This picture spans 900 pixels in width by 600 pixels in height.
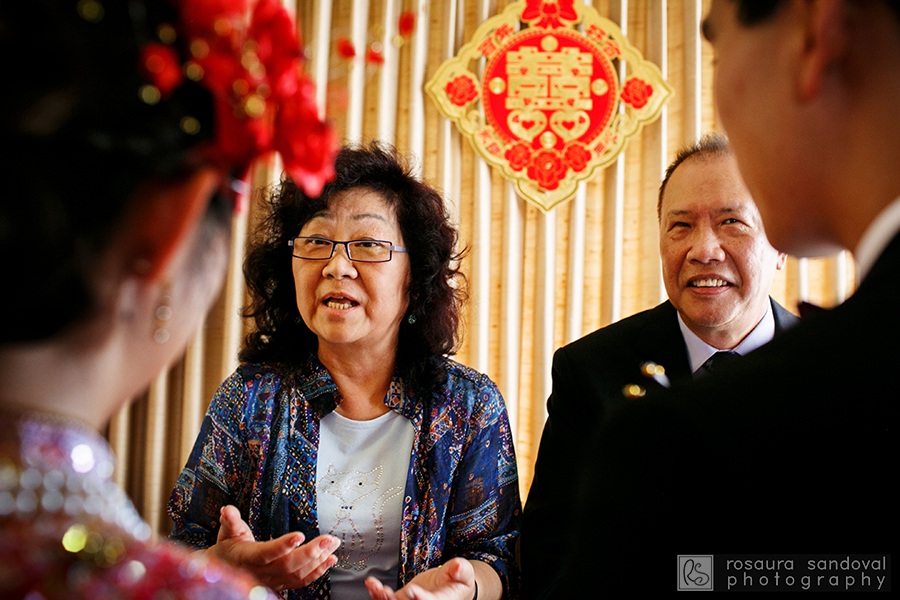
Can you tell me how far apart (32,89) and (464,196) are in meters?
2.16

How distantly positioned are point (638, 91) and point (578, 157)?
0.32 m

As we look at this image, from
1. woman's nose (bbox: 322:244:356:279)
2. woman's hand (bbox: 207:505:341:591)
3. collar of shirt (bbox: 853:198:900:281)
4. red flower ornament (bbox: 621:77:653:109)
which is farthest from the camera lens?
red flower ornament (bbox: 621:77:653:109)

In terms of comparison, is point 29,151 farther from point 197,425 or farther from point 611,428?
point 197,425

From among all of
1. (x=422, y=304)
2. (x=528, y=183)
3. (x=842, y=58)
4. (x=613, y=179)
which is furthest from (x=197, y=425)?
(x=842, y=58)

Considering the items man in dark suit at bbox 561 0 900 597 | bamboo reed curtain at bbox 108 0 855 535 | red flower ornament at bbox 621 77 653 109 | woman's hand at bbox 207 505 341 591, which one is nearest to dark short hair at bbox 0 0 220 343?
man in dark suit at bbox 561 0 900 597

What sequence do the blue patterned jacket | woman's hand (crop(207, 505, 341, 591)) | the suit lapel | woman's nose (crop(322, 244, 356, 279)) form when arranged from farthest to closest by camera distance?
1. the suit lapel
2. woman's nose (crop(322, 244, 356, 279))
3. the blue patterned jacket
4. woman's hand (crop(207, 505, 341, 591))

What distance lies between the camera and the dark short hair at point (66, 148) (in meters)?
0.46

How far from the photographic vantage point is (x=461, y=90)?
8.17ft

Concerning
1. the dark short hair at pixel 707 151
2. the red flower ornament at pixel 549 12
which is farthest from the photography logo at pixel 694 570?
the red flower ornament at pixel 549 12

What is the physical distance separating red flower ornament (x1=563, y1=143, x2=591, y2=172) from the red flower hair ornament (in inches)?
78.3

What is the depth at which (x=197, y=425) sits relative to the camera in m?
2.51

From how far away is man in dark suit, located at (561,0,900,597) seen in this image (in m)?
0.51

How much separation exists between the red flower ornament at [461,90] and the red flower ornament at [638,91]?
0.57 m

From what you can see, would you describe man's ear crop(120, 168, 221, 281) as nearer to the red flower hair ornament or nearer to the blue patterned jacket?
the red flower hair ornament
